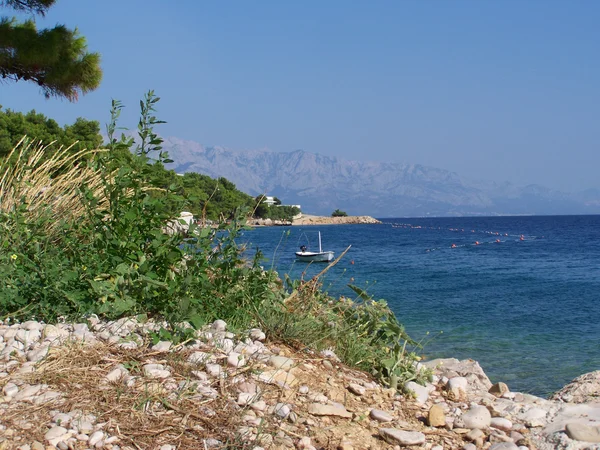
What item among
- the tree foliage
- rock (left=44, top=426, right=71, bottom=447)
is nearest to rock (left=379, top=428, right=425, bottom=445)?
rock (left=44, top=426, right=71, bottom=447)

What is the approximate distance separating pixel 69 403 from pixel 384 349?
2.20 metres

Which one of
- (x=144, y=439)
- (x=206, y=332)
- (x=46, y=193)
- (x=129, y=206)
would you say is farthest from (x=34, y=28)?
(x=144, y=439)

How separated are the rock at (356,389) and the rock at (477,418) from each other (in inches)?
24.6

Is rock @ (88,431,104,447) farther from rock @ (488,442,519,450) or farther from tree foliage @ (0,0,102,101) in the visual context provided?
tree foliage @ (0,0,102,101)

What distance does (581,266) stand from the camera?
28.0m

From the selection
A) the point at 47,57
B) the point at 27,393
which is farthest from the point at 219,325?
the point at 47,57

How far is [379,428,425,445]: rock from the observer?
3.04m

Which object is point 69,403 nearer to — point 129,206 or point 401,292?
point 129,206

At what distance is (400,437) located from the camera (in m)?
3.04

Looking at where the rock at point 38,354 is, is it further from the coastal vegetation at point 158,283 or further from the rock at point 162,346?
the rock at point 162,346

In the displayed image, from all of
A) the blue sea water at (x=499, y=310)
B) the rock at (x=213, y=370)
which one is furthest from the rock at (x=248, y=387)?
the blue sea water at (x=499, y=310)

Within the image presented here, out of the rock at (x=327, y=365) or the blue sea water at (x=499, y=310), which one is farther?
the blue sea water at (x=499, y=310)

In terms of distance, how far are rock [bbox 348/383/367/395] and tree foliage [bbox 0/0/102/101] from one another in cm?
999

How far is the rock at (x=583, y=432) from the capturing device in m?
3.30
